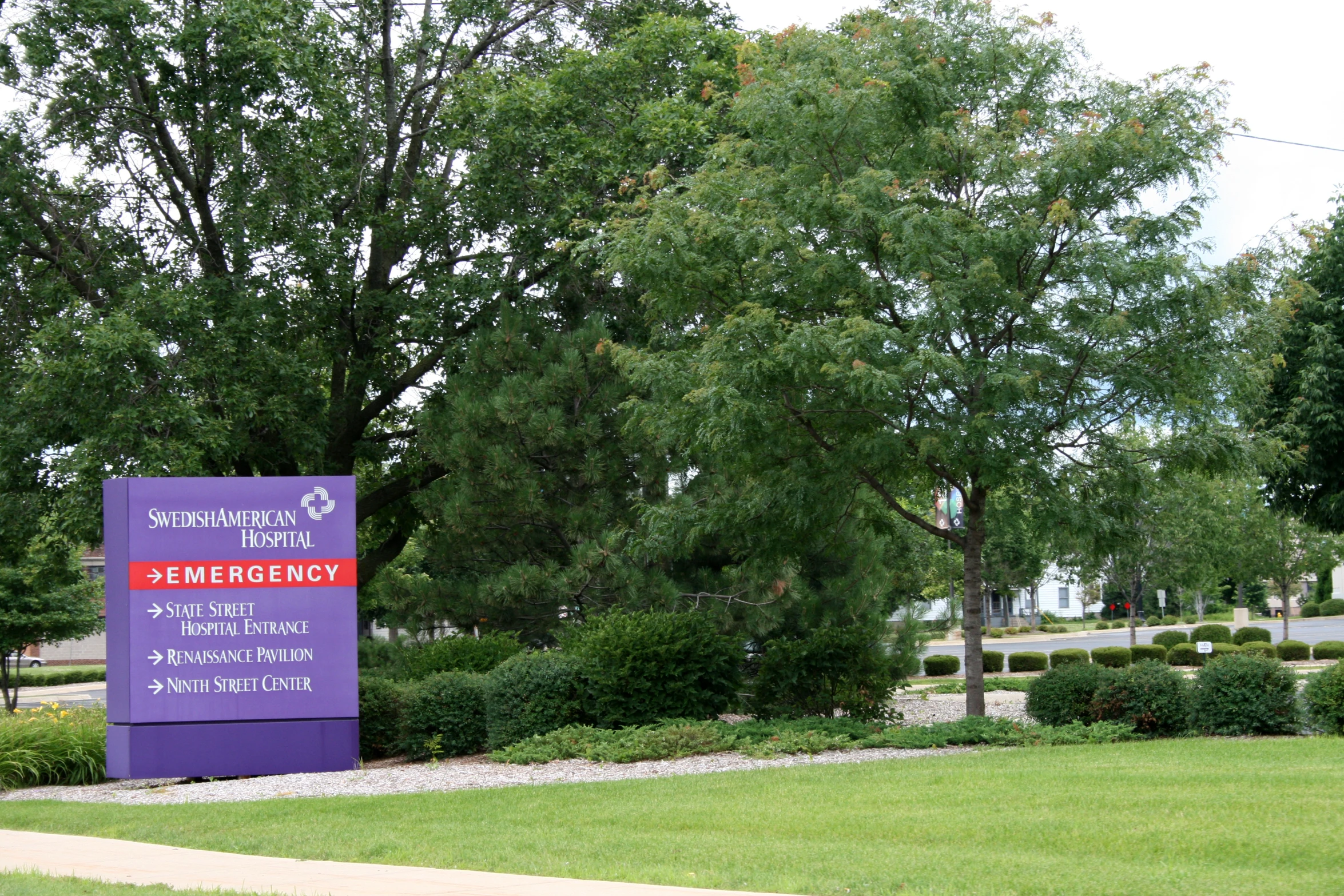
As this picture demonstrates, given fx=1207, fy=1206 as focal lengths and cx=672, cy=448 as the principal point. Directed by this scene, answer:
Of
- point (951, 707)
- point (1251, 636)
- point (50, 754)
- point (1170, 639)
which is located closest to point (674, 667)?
point (951, 707)

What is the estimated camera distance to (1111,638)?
50.2m

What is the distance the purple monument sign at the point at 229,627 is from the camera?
13758mm

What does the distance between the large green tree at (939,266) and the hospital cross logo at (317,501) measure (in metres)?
3.93

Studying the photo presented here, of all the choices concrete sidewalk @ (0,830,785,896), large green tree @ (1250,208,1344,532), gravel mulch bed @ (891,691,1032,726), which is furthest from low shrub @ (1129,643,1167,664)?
concrete sidewalk @ (0,830,785,896)

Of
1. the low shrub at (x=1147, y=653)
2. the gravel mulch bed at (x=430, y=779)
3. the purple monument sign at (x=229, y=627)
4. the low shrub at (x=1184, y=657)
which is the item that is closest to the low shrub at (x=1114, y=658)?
the low shrub at (x=1147, y=653)

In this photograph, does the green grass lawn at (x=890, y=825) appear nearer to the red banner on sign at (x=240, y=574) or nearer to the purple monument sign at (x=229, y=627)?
the purple monument sign at (x=229, y=627)

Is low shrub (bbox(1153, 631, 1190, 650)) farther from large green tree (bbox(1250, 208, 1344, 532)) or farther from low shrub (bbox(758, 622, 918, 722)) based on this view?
low shrub (bbox(758, 622, 918, 722))

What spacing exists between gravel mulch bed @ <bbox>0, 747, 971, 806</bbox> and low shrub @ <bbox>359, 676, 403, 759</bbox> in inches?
54.3

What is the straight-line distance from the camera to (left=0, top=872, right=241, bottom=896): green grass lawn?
6793 mm

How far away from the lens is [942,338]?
13.6 m

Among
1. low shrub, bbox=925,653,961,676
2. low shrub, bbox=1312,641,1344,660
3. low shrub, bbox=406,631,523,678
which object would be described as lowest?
low shrub, bbox=925,653,961,676

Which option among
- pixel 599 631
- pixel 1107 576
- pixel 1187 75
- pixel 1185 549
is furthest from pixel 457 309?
pixel 1107 576

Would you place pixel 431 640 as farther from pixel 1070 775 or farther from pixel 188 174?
pixel 1070 775

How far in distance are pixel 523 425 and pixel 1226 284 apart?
9535 mm
